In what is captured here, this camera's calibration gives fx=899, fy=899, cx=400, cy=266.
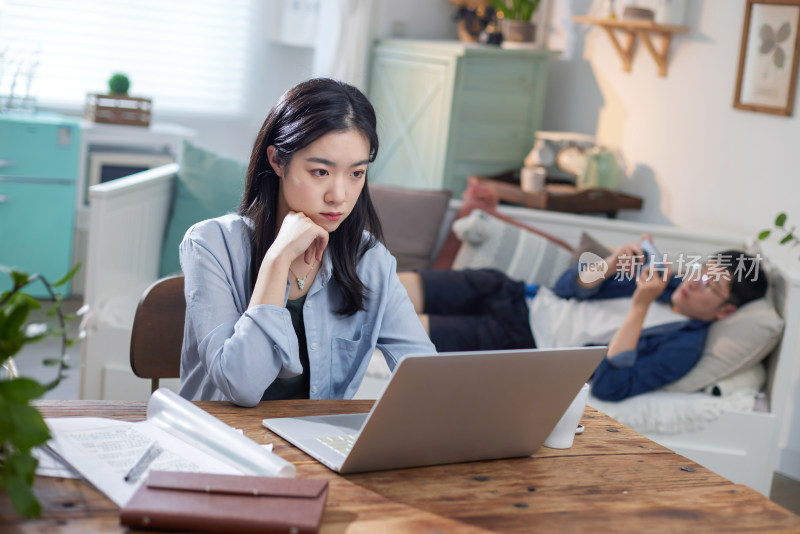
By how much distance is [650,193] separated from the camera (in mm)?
3930

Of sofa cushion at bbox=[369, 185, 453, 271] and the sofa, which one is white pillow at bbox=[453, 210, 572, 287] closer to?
the sofa

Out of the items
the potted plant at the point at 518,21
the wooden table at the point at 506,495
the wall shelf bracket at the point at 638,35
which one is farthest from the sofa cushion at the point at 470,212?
the wooden table at the point at 506,495

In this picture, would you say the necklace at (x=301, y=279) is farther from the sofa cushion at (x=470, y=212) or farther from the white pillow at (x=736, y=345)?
the sofa cushion at (x=470, y=212)

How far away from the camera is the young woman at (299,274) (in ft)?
4.57

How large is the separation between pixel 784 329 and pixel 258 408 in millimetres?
1871

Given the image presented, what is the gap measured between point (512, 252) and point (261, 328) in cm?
204

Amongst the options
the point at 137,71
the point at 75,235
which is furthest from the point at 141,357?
the point at 137,71

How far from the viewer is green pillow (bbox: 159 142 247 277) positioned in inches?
134

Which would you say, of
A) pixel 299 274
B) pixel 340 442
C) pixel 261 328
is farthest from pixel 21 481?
pixel 299 274

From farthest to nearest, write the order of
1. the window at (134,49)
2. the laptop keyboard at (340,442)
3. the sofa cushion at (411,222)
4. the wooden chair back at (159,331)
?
1. the window at (134,49)
2. the sofa cushion at (411,222)
3. the wooden chair back at (159,331)
4. the laptop keyboard at (340,442)

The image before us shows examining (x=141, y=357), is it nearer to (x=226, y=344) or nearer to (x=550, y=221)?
(x=226, y=344)

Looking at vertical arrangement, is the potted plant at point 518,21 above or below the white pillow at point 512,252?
above

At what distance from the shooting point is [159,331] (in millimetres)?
1662

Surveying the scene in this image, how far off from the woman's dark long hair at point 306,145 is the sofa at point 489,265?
79 cm
